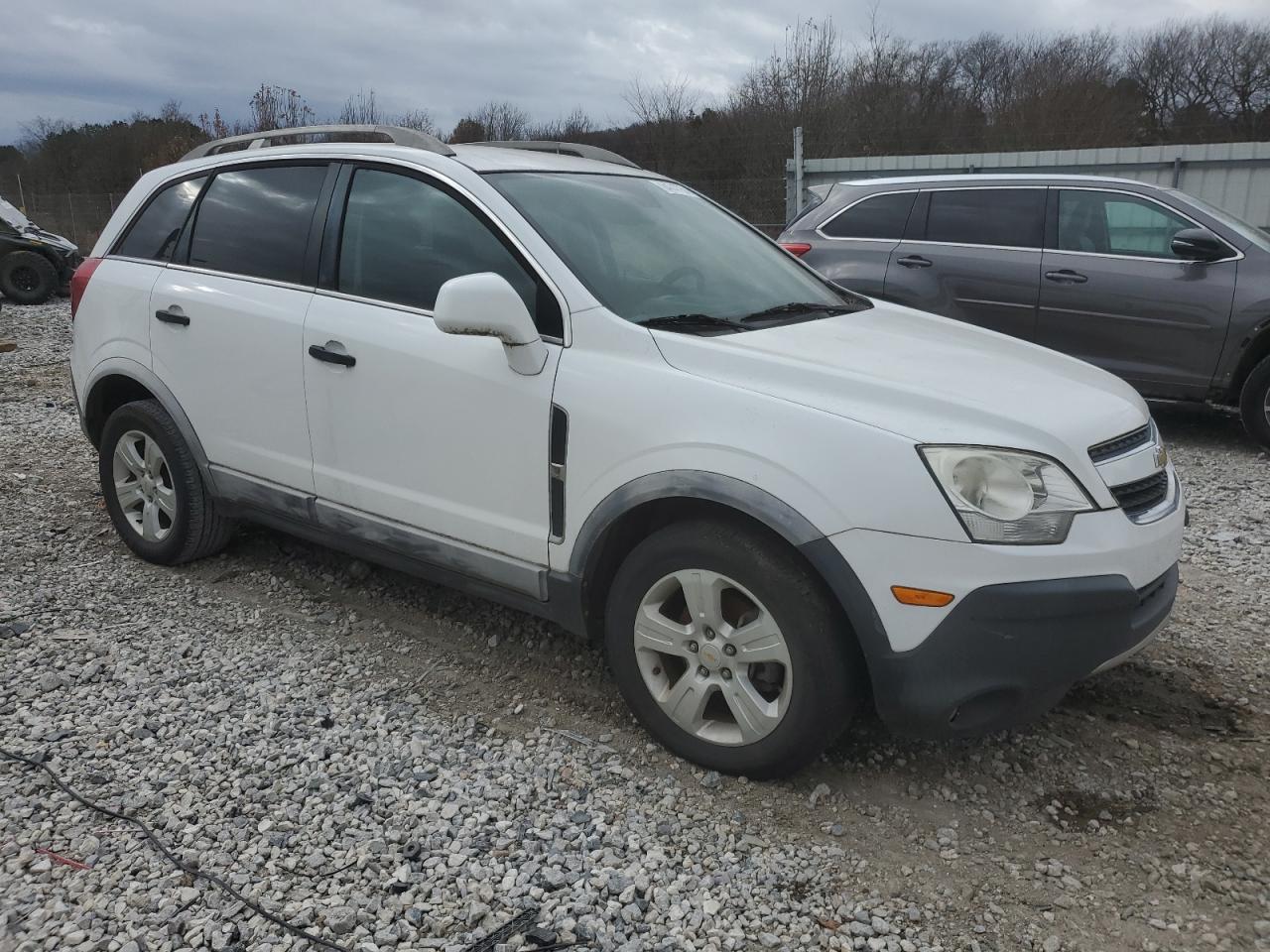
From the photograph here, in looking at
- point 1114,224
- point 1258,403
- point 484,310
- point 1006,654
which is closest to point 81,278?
point 484,310

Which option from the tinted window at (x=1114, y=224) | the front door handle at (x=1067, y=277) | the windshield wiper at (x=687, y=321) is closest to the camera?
the windshield wiper at (x=687, y=321)

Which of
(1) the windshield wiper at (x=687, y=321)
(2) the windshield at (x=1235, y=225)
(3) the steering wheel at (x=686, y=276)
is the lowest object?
(1) the windshield wiper at (x=687, y=321)

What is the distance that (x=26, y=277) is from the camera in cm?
1528

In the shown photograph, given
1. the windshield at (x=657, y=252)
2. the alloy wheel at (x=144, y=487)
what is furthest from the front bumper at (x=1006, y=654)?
the alloy wheel at (x=144, y=487)

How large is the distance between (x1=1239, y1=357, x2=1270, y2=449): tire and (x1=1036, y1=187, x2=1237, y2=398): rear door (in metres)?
0.23

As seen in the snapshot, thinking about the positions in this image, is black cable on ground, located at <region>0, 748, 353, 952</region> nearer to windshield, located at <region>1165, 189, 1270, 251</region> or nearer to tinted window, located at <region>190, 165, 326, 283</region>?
tinted window, located at <region>190, 165, 326, 283</region>

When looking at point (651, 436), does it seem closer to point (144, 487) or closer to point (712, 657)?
point (712, 657)

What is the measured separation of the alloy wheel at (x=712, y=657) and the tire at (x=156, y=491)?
2.39 meters

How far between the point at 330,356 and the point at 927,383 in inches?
82.3

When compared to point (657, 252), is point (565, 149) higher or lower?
higher

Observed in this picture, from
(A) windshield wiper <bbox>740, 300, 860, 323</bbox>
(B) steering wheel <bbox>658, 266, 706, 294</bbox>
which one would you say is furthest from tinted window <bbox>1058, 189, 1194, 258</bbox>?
(B) steering wheel <bbox>658, 266, 706, 294</bbox>

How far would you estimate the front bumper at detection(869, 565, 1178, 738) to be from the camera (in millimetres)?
2457

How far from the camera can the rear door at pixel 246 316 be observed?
3771mm

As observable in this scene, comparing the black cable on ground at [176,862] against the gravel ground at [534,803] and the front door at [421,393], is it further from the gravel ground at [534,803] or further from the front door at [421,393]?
the front door at [421,393]
